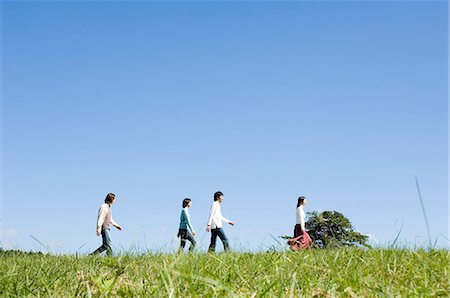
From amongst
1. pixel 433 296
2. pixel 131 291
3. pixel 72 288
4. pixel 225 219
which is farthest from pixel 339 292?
pixel 225 219

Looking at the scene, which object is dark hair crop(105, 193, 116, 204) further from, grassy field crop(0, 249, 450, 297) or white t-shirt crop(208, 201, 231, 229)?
grassy field crop(0, 249, 450, 297)

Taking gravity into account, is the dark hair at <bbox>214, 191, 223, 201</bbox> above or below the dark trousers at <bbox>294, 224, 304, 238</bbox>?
above

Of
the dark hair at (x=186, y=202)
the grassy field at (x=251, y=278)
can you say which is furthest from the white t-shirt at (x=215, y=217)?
the grassy field at (x=251, y=278)

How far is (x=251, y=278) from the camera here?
15.8ft

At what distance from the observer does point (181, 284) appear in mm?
4297

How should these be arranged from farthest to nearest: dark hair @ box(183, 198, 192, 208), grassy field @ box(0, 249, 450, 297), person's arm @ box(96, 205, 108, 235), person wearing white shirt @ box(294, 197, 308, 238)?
dark hair @ box(183, 198, 192, 208)
person wearing white shirt @ box(294, 197, 308, 238)
person's arm @ box(96, 205, 108, 235)
grassy field @ box(0, 249, 450, 297)

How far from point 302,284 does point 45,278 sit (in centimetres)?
242

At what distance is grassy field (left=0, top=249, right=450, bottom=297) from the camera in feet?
13.2

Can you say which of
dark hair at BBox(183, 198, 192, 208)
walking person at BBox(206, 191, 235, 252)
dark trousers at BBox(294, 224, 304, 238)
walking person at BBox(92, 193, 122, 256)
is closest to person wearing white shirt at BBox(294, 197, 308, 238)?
dark trousers at BBox(294, 224, 304, 238)

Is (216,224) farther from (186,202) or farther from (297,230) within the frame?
(297,230)

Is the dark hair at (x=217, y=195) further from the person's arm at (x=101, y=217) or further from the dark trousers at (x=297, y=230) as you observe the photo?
the person's arm at (x=101, y=217)

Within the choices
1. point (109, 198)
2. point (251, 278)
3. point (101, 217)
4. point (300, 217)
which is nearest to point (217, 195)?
point (300, 217)

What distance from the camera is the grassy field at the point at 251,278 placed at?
4.04 meters

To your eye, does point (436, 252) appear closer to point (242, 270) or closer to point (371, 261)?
point (371, 261)
